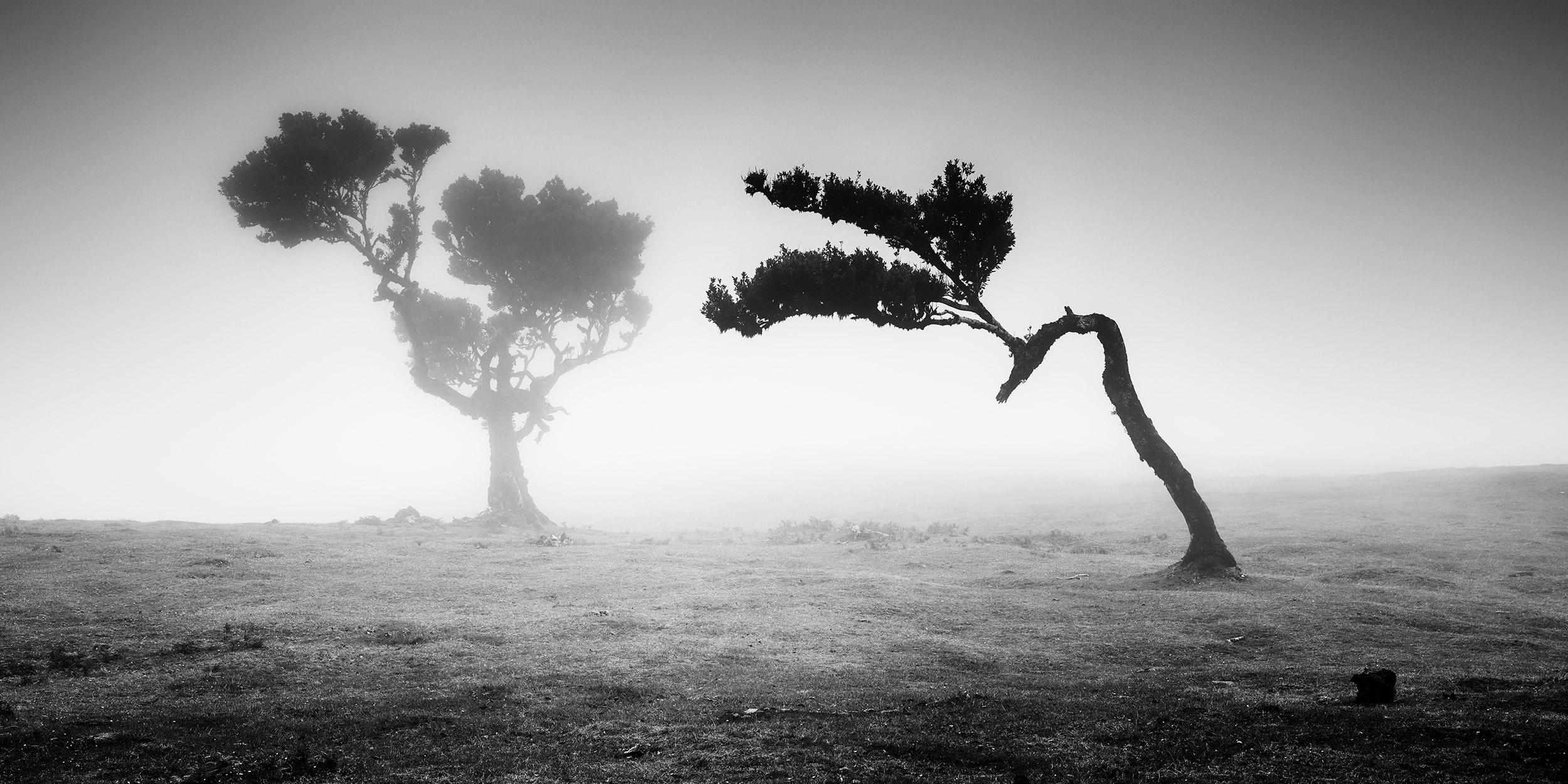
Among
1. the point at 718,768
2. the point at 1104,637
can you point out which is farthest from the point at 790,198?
the point at 718,768

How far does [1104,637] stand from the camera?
12.7 metres

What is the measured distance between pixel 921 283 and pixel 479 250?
30.8 meters

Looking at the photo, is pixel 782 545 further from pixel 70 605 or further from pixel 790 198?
pixel 70 605

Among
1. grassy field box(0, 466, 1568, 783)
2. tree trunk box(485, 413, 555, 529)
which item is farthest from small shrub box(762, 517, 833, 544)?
tree trunk box(485, 413, 555, 529)

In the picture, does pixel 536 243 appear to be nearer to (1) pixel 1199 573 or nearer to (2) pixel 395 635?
(2) pixel 395 635

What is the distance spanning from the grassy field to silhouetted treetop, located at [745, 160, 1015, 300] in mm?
9474

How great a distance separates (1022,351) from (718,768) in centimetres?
1633

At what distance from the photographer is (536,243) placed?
40.8 metres

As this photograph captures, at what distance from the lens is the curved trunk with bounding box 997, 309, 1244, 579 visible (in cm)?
1944

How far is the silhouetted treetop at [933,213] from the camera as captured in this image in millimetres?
20859

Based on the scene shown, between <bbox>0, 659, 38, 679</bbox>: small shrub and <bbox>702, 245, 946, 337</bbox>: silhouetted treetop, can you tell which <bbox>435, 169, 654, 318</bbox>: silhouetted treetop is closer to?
<bbox>702, 245, 946, 337</bbox>: silhouetted treetop

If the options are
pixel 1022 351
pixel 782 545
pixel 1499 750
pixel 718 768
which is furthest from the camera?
pixel 782 545

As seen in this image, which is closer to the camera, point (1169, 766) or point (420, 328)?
point (1169, 766)

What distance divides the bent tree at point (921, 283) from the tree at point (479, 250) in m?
23.7
